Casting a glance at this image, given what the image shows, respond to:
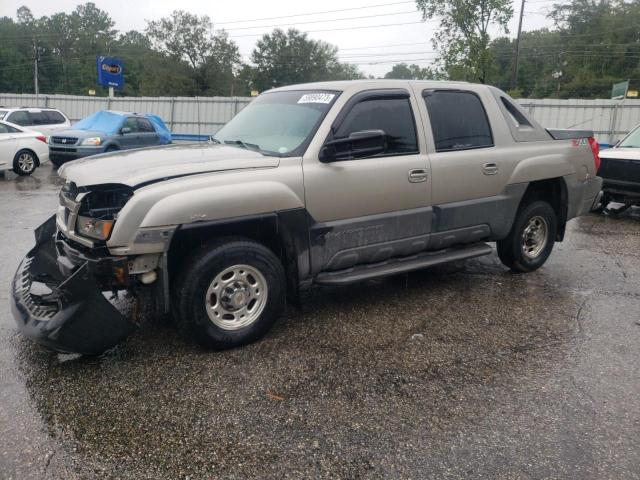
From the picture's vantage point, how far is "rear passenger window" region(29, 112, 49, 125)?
17.5 metres

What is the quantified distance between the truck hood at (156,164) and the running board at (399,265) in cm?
101

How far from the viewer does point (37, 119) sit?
1758 cm

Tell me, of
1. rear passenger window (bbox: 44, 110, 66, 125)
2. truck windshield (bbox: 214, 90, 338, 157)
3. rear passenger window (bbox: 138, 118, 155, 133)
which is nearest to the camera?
truck windshield (bbox: 214, 90, 338, 157)

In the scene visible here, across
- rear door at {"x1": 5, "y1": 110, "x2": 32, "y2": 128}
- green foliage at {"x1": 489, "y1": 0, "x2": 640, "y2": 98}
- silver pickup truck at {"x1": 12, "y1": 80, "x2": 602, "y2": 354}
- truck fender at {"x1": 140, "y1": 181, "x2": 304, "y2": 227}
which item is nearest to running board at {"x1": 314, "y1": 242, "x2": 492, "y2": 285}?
silver pickup truck at {"x1": 12, "y1": 80, "x2": 602, "y2": 354}

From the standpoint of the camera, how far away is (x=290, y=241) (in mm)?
3979

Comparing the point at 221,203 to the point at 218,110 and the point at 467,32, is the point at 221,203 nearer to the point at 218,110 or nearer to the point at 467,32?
the point at 218,110

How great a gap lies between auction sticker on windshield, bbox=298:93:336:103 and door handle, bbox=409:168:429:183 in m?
0.92

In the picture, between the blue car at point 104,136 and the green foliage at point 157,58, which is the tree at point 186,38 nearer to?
the green foliage at point 157,58

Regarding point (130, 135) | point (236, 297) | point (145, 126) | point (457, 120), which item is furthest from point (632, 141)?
point (145, 126)

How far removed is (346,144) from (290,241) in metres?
0.84

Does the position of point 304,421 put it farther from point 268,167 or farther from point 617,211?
point 617,211

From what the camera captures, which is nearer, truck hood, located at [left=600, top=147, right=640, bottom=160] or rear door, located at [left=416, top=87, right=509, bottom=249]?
rear door, located at [left=416, top=87, right=509, bottom=249]

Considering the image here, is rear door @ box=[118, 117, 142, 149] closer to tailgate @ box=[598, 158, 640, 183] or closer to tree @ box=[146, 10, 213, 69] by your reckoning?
tailgate @ box=[598, 158, 640, 183]

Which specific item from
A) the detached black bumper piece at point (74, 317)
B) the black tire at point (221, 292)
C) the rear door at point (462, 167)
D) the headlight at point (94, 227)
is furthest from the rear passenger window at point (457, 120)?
the detached black bumper piece at point (74, 317)
